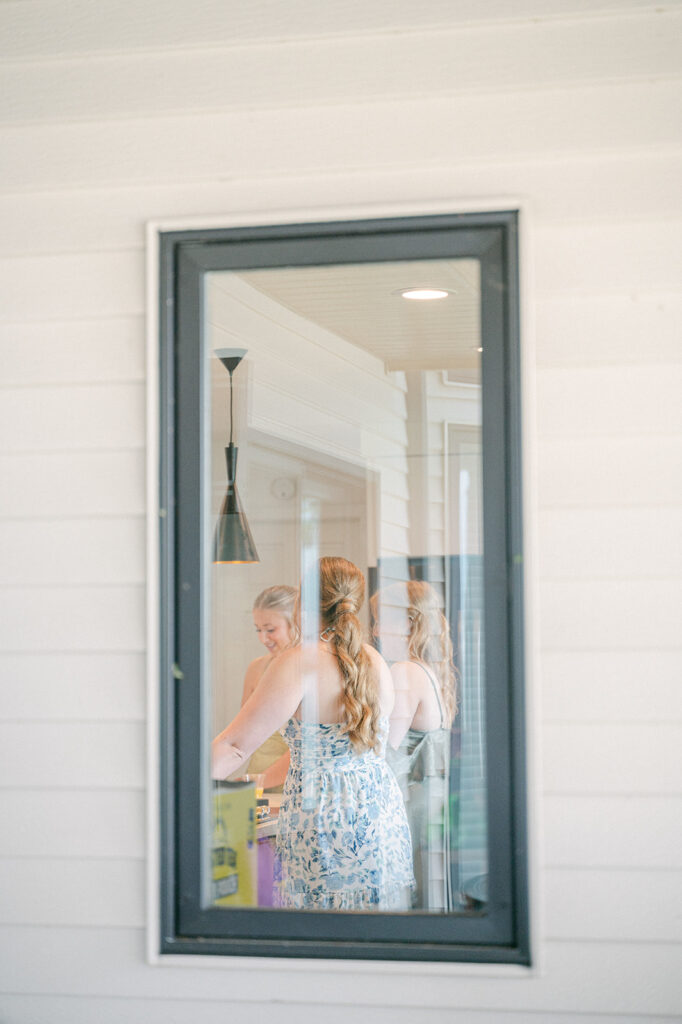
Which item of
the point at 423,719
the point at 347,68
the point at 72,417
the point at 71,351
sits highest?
the point at 347,68

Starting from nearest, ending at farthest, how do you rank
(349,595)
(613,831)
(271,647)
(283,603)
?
(613,831)
(271,647)
(283,603)
(349,595)

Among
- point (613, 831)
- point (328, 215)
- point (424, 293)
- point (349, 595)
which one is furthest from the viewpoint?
point (349, 595)

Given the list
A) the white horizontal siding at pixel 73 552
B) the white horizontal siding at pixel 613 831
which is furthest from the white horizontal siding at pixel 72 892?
the white horizontal siding at pixel 613 831

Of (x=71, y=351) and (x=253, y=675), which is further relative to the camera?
(x=253, y=675)

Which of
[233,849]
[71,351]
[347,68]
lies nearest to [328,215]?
[347,68]

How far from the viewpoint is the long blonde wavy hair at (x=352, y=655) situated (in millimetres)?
2541

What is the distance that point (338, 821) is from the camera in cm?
247

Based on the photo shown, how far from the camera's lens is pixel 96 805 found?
1.80 meters

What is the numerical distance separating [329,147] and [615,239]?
54 centimetres

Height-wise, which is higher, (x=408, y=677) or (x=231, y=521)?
(x=231, y=521)

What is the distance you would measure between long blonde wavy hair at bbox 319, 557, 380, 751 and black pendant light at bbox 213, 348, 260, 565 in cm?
27

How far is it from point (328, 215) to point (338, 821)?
58.5 inches

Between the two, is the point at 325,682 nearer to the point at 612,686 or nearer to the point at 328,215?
the point at 612,686

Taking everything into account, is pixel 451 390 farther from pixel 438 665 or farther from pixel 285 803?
pixel 285 803
